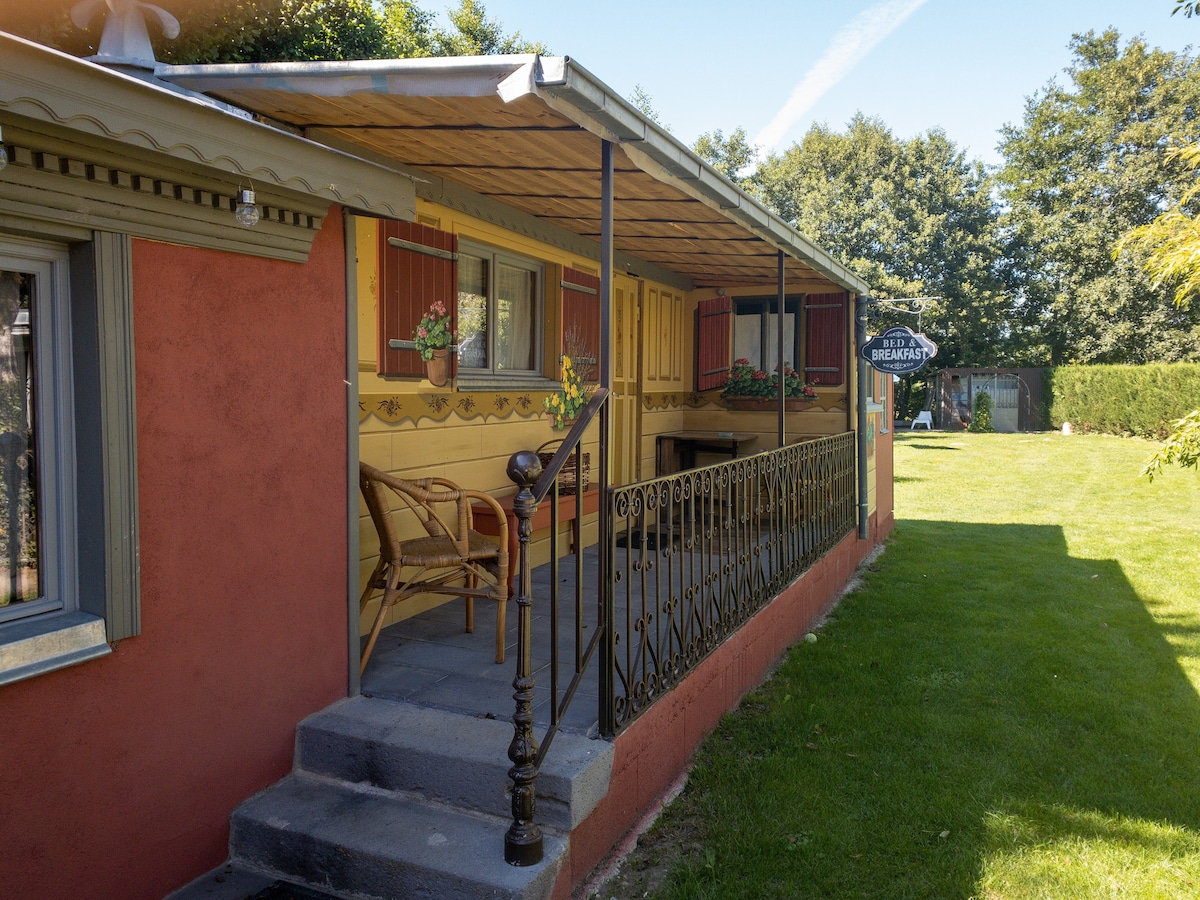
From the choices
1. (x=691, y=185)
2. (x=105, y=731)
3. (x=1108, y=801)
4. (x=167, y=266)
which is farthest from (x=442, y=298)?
(x=1108, y=801)

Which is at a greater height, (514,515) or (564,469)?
(564,469)

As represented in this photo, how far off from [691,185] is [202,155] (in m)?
2.07

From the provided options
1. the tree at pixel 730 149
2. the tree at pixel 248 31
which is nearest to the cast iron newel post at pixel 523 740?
the tree at pixel 248 31

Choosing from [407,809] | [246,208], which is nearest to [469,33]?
[246,208]

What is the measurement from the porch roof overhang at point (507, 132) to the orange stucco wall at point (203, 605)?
0.51 metres

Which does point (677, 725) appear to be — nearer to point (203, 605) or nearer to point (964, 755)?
point (964, 755)

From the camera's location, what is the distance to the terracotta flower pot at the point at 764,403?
25.4ft

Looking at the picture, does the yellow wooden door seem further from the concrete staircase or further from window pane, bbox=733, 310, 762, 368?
the concrete staircase

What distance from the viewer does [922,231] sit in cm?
2709

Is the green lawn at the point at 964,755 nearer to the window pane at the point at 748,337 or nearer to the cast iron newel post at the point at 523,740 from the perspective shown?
the cast iron newel post at the point at 523,740

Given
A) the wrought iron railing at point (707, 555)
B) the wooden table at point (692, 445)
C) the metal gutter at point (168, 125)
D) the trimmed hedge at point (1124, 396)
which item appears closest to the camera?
the metal gutter at point (168, 125)

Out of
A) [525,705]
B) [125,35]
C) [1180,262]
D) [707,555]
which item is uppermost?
[125,35]

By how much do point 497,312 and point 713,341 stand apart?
10.3 ft

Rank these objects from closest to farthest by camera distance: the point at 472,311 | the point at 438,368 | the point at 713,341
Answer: the point at 438,368 < the point at 472,311 < the point at 713,341
